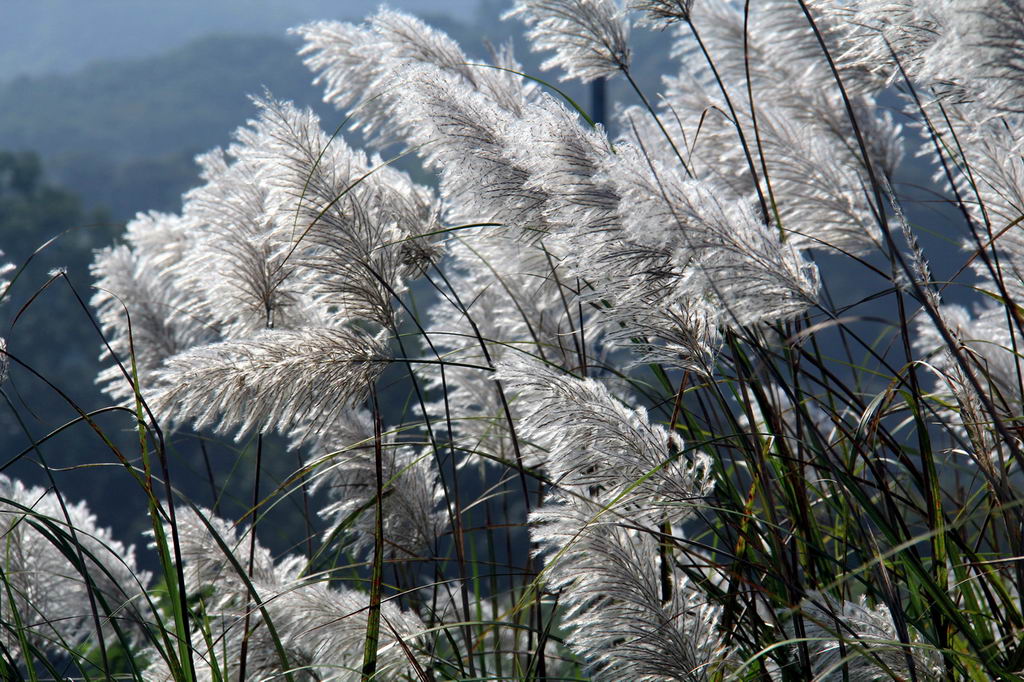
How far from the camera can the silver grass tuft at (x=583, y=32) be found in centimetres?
200

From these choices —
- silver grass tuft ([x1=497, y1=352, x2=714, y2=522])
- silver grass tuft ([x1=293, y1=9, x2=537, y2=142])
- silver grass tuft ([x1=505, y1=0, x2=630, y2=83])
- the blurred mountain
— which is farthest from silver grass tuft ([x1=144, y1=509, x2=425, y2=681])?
the blurred mountain

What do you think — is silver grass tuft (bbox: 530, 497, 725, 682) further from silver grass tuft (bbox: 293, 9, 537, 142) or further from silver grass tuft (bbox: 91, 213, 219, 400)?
silver grass tuft (bbox: 91, 213, 219, 400)

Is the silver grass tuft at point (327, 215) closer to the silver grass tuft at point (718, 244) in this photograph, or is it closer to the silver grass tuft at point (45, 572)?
the silver grass tuft at point (718, 244)

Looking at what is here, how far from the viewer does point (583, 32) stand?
2037mm

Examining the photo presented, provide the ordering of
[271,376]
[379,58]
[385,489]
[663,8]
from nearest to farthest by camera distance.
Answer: [271,376], [663,8], [385,489], [379,58]

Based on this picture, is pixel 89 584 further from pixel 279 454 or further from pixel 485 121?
pixel 279 454

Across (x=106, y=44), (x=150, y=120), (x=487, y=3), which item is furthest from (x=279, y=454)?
(x=106, y=44)

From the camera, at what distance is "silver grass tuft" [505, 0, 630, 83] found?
2.00m

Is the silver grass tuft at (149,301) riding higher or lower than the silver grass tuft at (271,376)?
higher

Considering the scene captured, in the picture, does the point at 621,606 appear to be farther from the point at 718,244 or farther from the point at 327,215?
the point at 327,215

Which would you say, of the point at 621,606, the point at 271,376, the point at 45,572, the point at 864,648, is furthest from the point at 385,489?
the point at 864,648

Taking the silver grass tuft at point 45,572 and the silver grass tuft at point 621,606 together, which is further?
the silver grass tuft at point 45,572

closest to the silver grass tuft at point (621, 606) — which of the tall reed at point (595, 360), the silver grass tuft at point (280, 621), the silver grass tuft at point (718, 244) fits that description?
the tall reed at point (595, 360)

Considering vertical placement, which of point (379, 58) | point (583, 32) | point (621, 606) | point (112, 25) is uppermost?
point (112, 25)
